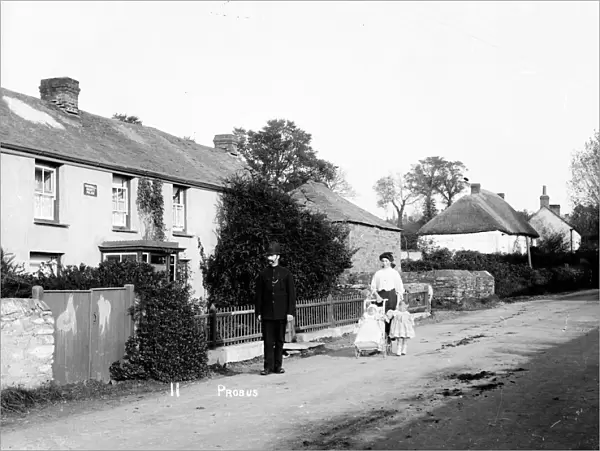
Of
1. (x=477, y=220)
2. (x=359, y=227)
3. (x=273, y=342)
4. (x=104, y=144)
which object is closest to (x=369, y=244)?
(x=359, y=227)

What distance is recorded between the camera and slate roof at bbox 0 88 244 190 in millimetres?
22453

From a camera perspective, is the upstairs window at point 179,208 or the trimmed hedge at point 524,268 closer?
the upstairs window at point 179,208

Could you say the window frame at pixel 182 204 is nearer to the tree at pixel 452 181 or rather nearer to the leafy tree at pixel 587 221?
the leafy tree at pixel 587 221

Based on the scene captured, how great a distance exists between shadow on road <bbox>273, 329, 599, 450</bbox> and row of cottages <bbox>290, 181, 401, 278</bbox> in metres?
28.7

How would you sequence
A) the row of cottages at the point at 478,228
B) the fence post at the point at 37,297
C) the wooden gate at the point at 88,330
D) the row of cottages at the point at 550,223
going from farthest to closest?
the row of cottages at the point at 550,223 → the row of cottages at the point at 478,228 → the wooden gate at the point at 88,330 → the fence post at the point at 37,297

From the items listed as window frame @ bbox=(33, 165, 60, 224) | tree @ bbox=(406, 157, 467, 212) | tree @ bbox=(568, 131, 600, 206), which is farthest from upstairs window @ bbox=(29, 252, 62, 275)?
tree @ bbox=(406, 157, 467, 212)

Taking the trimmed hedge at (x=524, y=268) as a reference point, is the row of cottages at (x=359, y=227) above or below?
above

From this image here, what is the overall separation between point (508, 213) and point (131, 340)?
56.8 m

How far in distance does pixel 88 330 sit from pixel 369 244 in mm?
32037

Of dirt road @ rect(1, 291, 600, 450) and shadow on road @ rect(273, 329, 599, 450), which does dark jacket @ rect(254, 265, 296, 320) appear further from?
shadow on road @ rect(273, 329, 599, 450)

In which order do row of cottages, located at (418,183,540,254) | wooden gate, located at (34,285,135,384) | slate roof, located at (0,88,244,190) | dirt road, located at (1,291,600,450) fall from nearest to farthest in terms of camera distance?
dirt road, located at (1,291,600,450) < wooden gate, located at (34,285,135,384) < slate roof, located at (0,88,244,190) < row of cottages, located at (418,183,540,254)

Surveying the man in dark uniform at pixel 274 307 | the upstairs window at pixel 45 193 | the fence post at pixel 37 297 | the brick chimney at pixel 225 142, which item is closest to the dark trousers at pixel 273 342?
the man in dark uniform at pixel 274 307

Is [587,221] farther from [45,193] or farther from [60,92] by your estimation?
[45,193]

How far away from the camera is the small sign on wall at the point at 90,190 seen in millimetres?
23397
